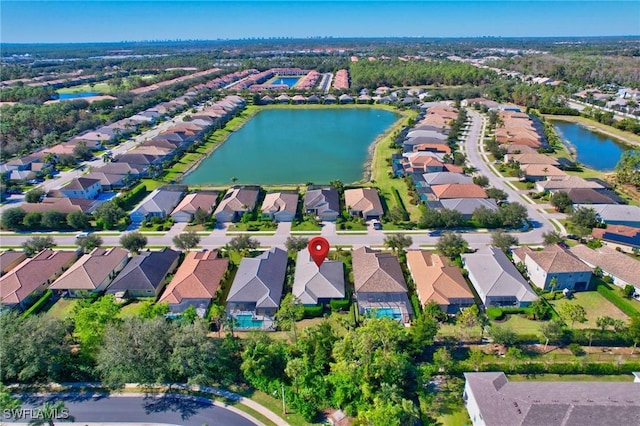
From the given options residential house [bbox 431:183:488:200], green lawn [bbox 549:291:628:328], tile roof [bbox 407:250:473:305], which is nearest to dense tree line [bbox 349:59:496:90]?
residential house [bbox 431:183:488:200]

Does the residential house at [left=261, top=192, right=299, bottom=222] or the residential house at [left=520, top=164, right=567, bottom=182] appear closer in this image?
the residential house at [left=261, top=192, right=299, bottom=222]

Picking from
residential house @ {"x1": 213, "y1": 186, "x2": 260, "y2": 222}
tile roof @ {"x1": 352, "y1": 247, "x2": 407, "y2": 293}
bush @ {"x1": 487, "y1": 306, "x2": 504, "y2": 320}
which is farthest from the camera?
residential house @ {"x1": 213, "y1": 186, "x2": 260, "y2": 222}

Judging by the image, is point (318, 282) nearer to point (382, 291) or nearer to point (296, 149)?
point (382, 291)

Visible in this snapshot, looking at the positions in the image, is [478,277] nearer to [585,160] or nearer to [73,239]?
[73,239]

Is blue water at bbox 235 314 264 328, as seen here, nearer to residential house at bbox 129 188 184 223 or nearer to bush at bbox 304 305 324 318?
bush at bbox 304 305 324 318

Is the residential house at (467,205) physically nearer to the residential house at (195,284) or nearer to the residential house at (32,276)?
the residential house at (195,284)

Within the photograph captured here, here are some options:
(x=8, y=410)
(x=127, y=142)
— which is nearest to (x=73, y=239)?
(x=8, y=410)

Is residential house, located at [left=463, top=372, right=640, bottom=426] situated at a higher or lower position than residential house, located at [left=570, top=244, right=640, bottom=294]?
higher
